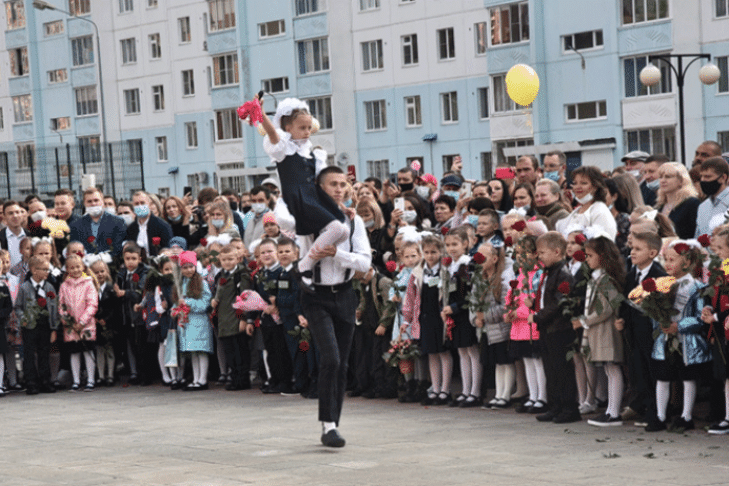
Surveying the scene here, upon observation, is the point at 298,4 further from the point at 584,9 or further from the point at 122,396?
the point at 122,396

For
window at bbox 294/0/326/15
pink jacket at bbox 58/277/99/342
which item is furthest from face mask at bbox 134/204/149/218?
window at bbox 294/0/326/15

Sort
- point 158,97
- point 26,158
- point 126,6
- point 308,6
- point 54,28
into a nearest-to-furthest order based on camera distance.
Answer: point 26,158 < point 308,6 < point 158,97 < point 126,6 < point 54,28

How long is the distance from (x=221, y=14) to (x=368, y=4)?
9.87 meters

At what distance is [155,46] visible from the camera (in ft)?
219

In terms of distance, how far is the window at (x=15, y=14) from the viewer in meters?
73.0

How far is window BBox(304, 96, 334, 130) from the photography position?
58906 mm

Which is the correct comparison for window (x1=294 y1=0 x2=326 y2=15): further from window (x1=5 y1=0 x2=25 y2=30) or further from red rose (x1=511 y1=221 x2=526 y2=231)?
red rose (x1=511 y1=221 x2=526 y2=231)

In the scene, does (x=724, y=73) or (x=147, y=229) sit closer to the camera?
(x=147, y=229)

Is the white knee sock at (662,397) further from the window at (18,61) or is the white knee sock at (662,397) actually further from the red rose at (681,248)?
the window at (18,61)

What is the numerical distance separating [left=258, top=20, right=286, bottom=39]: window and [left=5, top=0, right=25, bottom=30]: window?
1918 centimetres

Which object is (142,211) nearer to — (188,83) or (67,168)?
(67,168)

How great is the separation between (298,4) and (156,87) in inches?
451

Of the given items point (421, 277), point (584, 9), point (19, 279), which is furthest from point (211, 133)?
point (421, 277)

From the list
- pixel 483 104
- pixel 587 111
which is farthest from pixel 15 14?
pixel 587 111
